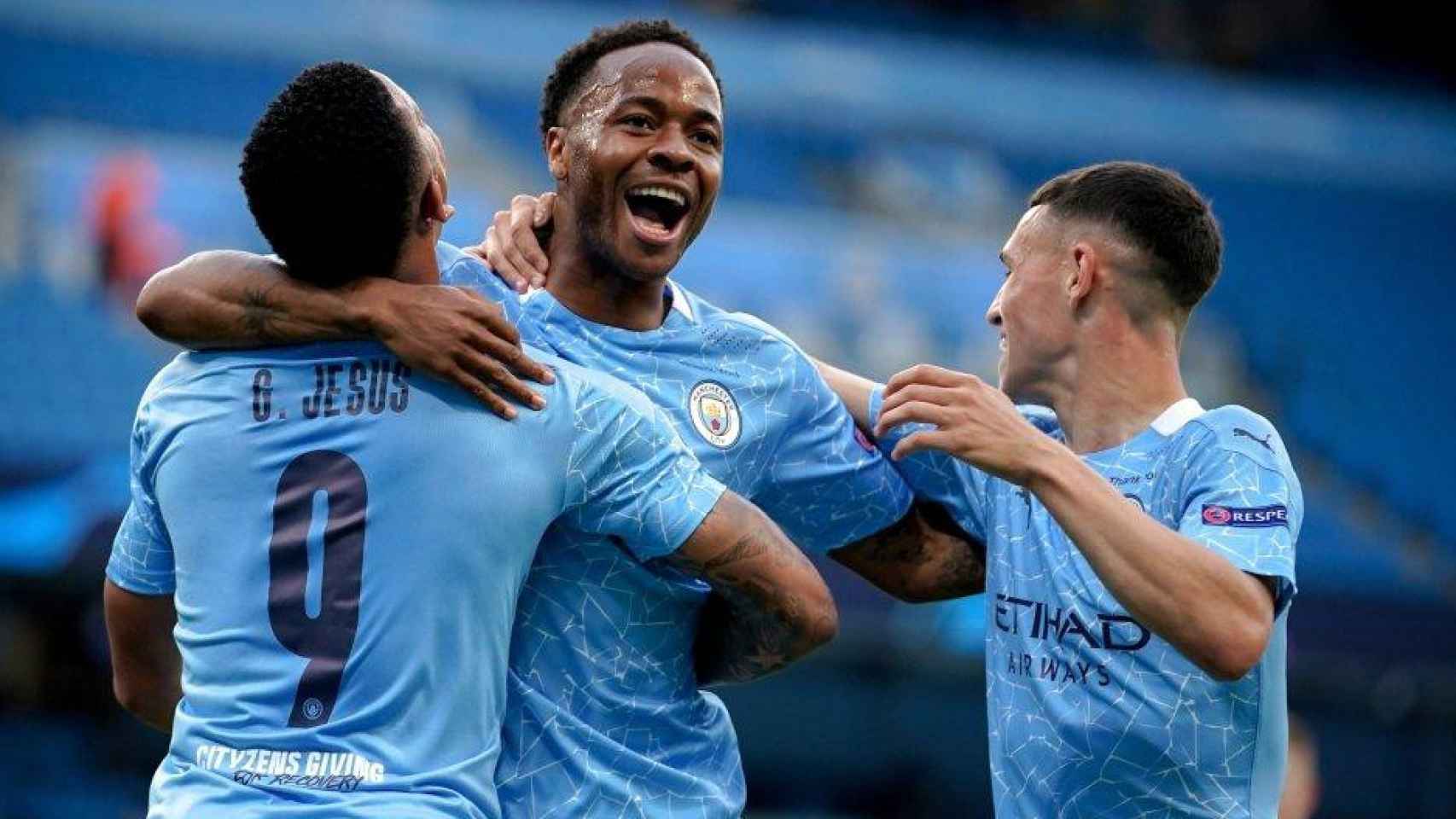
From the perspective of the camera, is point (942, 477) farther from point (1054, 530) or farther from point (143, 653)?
point (143, 653)

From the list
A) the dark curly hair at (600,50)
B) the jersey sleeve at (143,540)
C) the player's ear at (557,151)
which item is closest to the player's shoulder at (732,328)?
the player's ear at (557,151)

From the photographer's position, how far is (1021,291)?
14.0ft

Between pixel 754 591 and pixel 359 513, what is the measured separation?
0.77 meters

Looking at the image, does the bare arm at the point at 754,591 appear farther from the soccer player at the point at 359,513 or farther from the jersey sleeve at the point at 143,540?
the jersey sleeve at the point at 143,540

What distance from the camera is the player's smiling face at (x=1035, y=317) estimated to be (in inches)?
166

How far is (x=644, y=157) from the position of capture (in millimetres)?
4062

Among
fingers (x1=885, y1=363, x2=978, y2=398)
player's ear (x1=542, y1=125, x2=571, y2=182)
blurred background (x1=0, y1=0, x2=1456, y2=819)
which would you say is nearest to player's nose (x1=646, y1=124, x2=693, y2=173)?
player's ear (x1=542, y1=125, x2=571, y2=182)

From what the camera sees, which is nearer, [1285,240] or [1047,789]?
[1047,789]

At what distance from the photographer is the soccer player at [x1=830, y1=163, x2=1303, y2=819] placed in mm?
3529

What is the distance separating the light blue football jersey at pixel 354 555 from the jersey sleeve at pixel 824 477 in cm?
80

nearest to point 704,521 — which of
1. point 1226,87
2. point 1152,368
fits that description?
point 1152,368

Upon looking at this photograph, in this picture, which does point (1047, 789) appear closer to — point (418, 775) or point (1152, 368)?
point (1152, 368)

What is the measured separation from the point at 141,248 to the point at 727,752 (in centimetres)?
1119

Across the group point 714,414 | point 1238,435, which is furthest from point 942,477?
point 1238,435
